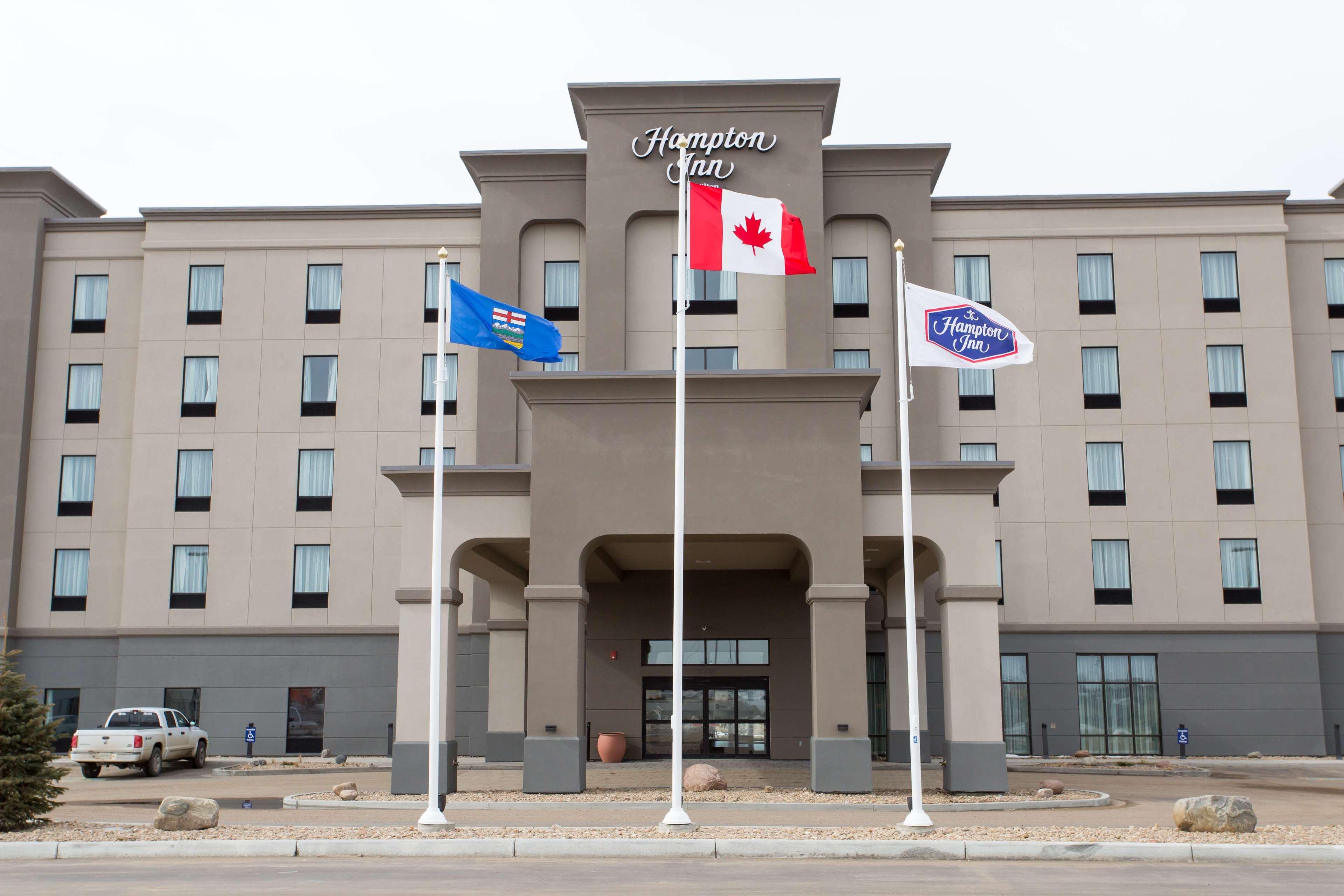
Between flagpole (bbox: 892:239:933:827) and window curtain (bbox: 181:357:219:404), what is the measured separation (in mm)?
26471

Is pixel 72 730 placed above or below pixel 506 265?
below

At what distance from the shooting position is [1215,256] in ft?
125

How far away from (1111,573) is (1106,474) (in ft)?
9.86

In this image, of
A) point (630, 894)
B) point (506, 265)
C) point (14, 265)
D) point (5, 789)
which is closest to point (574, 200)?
point (506, 265)

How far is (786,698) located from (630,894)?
2234cm

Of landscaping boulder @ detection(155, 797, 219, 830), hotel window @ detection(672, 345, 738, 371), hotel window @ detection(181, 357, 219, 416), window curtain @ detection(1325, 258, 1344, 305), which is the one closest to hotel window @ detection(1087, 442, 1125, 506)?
window curtain @ detection(1325, 258, 1344, 305)

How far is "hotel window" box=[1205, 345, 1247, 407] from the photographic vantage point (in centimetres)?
3716

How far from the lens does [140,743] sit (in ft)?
98.1

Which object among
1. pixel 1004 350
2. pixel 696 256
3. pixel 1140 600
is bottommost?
pixel 1140 600

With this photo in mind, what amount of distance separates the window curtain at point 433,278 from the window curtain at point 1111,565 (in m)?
21.5

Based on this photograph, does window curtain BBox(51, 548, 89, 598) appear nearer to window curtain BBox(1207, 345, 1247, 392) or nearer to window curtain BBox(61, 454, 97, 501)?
window curtain BBox(61, 454, 97, 501)

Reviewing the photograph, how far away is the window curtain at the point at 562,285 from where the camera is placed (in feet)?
125

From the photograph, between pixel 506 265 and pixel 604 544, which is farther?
pixel 506 265

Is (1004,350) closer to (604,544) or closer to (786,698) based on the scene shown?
(604,544)
